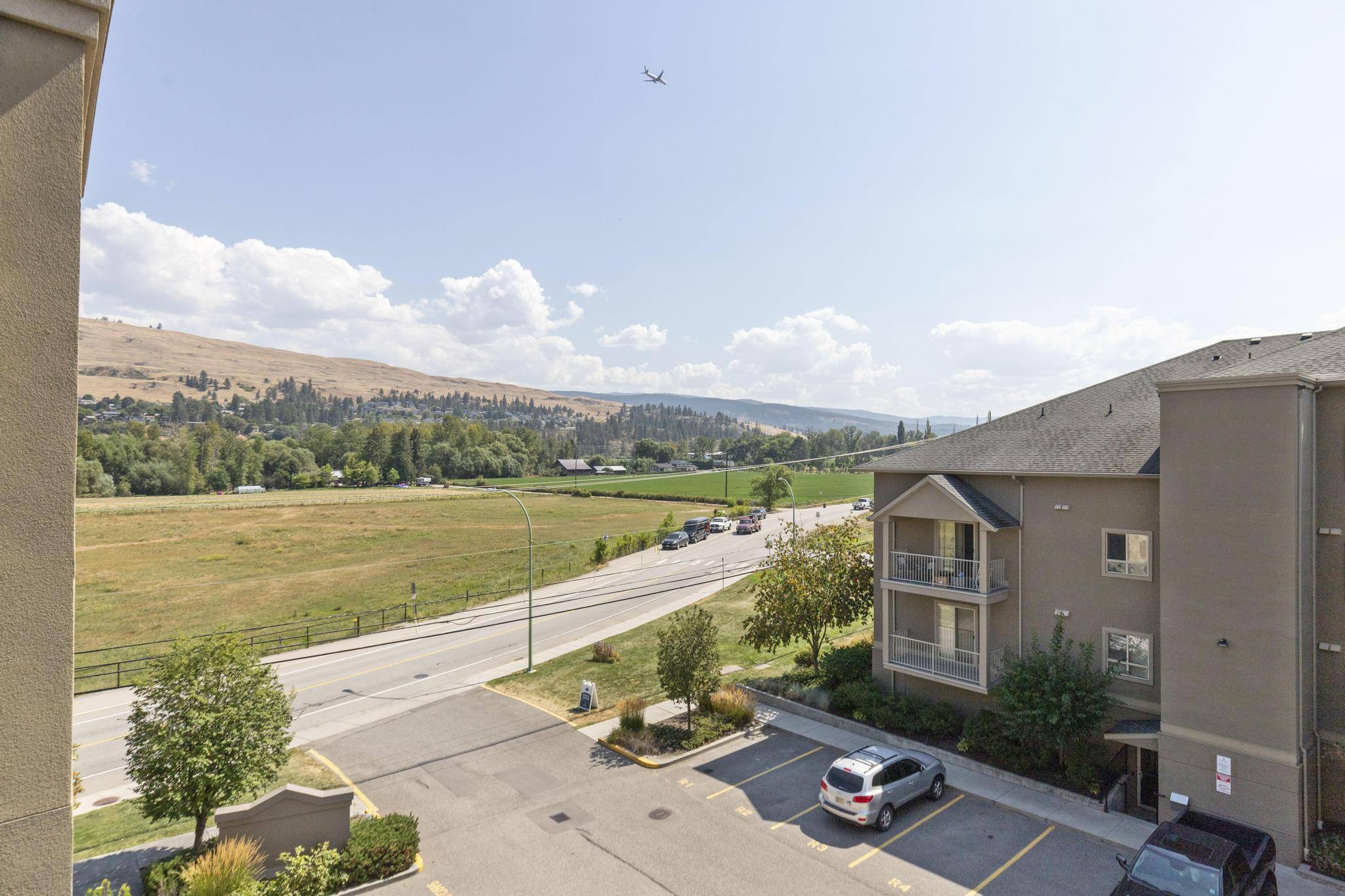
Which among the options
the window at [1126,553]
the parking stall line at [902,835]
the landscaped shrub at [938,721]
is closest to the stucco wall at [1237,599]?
the window at [1126,553]

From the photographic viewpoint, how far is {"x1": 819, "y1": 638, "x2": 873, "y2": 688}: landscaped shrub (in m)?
24.0

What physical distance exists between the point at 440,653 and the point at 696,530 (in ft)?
124

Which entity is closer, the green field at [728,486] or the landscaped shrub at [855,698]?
the landscaped shrub at [855,698]

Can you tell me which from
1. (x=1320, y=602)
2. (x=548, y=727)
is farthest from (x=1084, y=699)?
(x=548, y=727)

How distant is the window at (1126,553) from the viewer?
17312 millimetres

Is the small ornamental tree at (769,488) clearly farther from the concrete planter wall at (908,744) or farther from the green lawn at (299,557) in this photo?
the concrete planter wall at (908,744)

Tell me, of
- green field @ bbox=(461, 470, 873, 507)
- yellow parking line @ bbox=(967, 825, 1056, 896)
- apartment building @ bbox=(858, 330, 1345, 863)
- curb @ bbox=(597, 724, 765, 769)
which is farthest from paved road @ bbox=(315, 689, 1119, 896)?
green field @ bbox=(461, 470, 873, 507)

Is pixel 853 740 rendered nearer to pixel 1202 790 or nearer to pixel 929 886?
pixel 929 886

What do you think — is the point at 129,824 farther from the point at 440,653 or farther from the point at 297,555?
the point at 297,555

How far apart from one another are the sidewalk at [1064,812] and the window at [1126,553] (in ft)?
19.6

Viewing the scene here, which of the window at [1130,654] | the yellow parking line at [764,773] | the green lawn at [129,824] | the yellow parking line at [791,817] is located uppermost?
the window at [1130,654]

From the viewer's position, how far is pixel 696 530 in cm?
6875

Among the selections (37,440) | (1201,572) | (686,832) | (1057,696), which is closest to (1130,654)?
(1057,696)

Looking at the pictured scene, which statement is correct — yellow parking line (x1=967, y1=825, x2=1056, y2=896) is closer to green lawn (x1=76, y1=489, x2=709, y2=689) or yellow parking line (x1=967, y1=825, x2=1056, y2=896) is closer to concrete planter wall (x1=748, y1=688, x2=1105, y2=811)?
concrete planter wall (x1=748, y1=688, x2=1105, y2=811)
